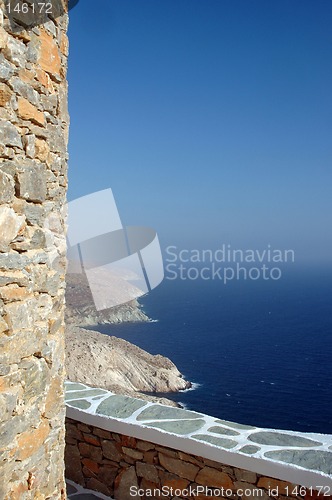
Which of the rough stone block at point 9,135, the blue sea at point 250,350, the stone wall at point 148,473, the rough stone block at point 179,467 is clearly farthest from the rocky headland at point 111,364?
the rough stone block at point 9,135

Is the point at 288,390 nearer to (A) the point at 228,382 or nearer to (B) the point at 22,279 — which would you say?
(A) the point at 228,382

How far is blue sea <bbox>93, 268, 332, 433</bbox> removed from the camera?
123 ft

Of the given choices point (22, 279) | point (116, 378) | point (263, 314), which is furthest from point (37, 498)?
point (263, 314)

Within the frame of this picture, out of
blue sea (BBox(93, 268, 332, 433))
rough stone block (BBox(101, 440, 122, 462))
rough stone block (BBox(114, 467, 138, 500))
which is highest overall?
rough stone block (BBox(101, 440, 122, 462))

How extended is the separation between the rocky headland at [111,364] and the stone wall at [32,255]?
17.6 meters

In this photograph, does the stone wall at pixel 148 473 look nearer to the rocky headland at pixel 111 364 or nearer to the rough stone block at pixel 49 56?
the rough stone block at pixel 49 56

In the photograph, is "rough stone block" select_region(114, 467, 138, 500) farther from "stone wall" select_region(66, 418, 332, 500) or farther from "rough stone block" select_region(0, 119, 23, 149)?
"rough stone block" select_region(0, 119, 23, 149)

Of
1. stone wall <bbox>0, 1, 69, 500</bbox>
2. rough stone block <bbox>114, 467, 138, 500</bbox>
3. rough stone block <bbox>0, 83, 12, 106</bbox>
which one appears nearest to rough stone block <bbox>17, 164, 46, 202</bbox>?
stone wall <bbox>0, 1, 69, 500</bbox>

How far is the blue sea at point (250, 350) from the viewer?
1470 inches

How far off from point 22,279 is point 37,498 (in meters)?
Result: 1.05

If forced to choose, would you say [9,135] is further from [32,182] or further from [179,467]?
[179,467]

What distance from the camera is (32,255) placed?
6.28 ft

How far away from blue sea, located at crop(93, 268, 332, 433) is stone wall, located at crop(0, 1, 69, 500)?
35.0 meters

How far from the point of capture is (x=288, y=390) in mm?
41844
